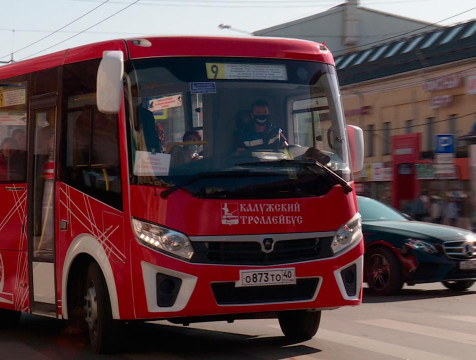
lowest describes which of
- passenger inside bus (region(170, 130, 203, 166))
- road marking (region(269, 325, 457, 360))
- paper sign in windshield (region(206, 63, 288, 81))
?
road marking (region(269, 325, 457, 360))

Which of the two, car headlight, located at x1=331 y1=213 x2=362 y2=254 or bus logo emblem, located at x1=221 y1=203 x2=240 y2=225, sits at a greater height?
bus logo emblem, located at x1=221 y1=203 x2=240 y2=225

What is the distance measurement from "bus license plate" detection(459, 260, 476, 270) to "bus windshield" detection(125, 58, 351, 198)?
6.34m

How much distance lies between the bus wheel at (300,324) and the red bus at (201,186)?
2.82 ft

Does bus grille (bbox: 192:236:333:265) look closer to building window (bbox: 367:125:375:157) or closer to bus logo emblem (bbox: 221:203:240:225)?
bus logo emblem (bbox: 221:203:240:225)

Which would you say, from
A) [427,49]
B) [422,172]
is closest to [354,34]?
[427,49]

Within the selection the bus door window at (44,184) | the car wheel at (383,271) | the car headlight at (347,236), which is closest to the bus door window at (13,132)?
the bus door window at (44,184)

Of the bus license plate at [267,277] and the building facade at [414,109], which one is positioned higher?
the building facade at [414,109]

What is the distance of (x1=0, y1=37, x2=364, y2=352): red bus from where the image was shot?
797 centimetres

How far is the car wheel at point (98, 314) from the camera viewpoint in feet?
27.2

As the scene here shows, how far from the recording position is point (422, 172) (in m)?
39.1

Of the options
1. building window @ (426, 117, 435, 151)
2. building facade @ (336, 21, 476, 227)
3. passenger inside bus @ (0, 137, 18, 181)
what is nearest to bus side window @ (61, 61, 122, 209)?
passenger inside bus @ (0, 137, 18, 181)

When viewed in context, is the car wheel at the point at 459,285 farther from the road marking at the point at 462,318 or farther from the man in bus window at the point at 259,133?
the man in bus window at the point at 259,133

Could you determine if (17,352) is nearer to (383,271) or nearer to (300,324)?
(300,324)

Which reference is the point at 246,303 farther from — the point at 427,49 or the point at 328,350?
the point at 427,49
